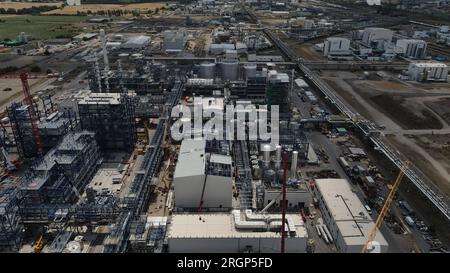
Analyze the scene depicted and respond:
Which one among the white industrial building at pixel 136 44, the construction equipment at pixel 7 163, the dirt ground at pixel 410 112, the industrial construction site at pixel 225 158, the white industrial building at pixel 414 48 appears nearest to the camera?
the industrial construction site at pixel 225 158

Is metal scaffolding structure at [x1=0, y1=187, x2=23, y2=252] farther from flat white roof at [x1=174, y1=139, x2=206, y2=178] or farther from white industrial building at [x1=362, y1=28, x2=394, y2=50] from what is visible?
white industrial building at [x1=362, y1=28, x2=394, y2=50]

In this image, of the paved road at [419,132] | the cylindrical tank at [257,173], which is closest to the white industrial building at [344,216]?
the cylindrical tank at [257,173]

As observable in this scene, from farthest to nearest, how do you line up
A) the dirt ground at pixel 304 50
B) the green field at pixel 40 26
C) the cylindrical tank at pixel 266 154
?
the green field at pixel 40 26
the dirt ground at pixel 304 50
the cylindrical tank at pixel 266 154

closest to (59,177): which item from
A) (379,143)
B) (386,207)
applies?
(386,207)

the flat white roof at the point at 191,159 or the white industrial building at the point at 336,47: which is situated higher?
the white industrial building at the point at 336,47

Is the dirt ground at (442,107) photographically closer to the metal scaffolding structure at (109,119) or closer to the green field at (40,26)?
the metal scaffolding structure at (109,119)

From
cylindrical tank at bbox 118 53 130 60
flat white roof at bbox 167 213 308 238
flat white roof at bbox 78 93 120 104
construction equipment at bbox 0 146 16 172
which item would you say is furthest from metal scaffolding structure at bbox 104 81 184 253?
cylindrical tank at bbox 118 53 130 60

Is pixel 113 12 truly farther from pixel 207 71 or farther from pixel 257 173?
pixel 257 173

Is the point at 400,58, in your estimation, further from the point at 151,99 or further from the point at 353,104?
the point at 151,99
